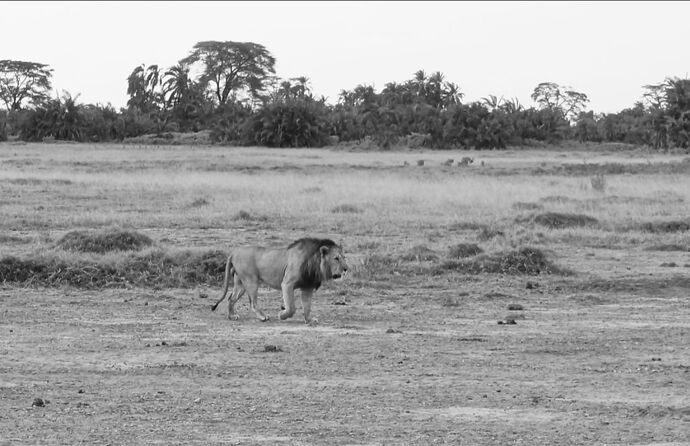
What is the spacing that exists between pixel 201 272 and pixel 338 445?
25.5ft

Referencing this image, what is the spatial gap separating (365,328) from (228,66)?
72570mm

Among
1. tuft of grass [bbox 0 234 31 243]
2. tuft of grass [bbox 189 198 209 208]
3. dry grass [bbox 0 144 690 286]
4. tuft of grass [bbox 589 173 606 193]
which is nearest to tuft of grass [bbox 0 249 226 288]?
dry grass [bbox 0 144 690 286]

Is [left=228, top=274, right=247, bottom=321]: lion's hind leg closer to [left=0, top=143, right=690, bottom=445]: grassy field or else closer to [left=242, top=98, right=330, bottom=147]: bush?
[left=0, top=143, right=690, bottom=445]: grassy field

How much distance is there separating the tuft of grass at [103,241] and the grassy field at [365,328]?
0.82 ft

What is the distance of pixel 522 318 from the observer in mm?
11531

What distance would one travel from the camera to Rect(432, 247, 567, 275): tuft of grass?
14695mm

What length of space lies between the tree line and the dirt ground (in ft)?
146

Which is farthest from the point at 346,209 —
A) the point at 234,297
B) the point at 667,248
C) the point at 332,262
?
the point at 332,262

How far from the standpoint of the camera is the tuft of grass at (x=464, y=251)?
619 inches

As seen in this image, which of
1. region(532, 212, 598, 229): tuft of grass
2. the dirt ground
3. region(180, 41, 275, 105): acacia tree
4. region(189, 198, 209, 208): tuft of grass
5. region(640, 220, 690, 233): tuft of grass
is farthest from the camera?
region(180, 41, 275, 105): acacia tree

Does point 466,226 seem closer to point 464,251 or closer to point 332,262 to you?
point 464,251

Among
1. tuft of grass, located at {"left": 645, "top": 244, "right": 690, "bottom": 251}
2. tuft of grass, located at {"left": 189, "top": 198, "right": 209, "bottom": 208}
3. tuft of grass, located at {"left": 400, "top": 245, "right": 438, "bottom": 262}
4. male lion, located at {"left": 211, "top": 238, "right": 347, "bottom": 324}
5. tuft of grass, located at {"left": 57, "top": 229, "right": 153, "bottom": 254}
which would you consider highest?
male lion, located at {"left": 211, "top": 238, "right": 347, "bottom": 324}

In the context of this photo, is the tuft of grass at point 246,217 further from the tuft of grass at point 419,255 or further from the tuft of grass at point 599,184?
the tuft of grass at point 599,184

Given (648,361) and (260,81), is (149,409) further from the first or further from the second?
(260,81)
